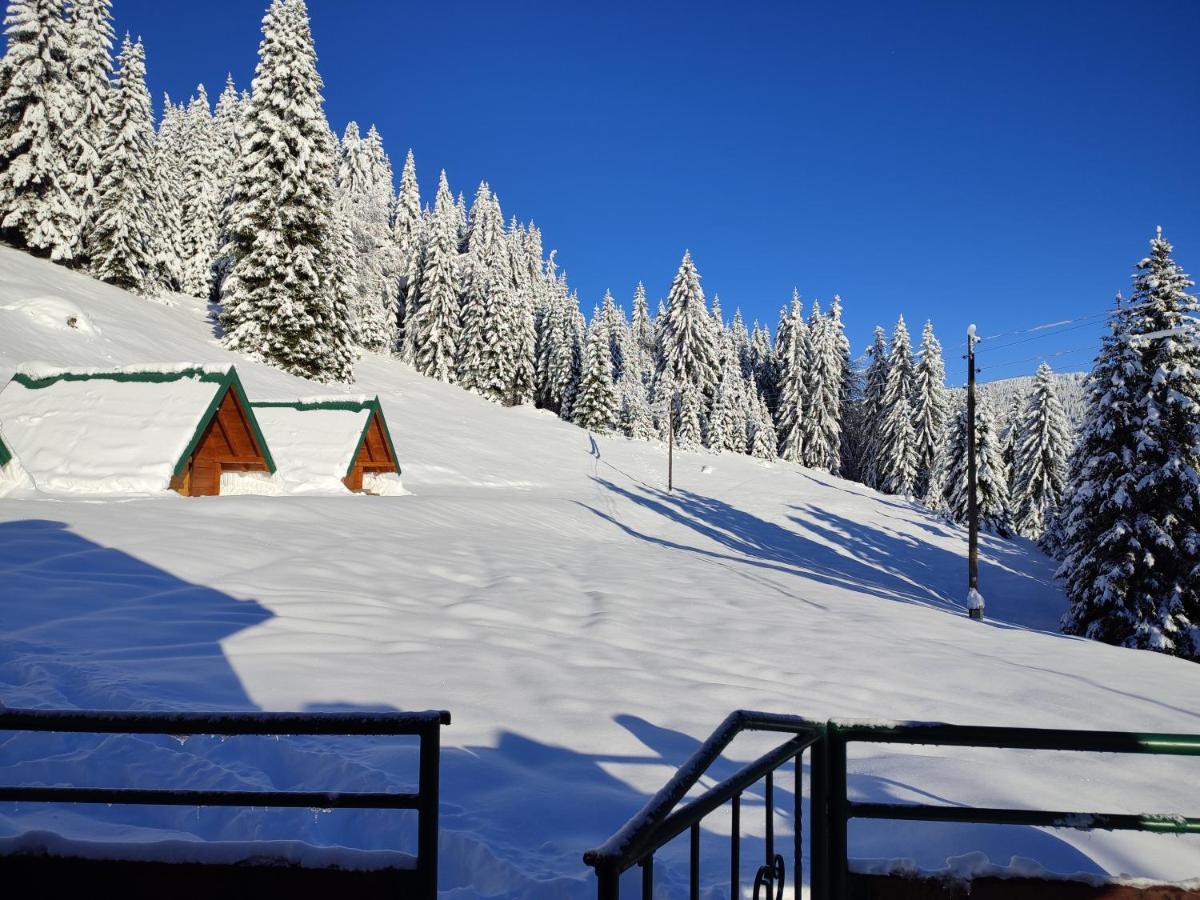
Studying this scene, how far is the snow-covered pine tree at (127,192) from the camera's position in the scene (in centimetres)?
3788

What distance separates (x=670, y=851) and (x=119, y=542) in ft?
31.7

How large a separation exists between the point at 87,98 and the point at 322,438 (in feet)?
105

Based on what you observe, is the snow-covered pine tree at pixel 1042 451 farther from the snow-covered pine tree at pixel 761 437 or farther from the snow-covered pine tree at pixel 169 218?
the snow-covered pine tree at pixel 169 218

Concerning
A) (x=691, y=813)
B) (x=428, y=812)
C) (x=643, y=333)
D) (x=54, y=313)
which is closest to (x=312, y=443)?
(x=54, y=313)

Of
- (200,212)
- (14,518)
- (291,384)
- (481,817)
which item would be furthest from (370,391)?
(481,817)

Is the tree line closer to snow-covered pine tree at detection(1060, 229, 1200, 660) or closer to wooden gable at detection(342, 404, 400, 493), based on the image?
snow-covered pine tree at detection(1060, 229, 1200, 660)

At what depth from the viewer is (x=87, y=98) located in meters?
37.8

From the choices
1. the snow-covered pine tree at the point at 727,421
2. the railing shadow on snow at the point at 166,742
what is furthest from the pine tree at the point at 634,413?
the railing shadow on snow at the point at 166,742

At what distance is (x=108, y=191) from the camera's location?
124ft

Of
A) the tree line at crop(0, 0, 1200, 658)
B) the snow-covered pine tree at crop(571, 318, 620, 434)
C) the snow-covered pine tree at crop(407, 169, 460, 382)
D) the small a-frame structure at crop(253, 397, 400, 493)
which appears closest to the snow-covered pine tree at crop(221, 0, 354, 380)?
the tree line at crop(0, 0, 1200, 658)

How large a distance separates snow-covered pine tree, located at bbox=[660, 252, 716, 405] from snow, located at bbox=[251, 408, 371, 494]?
5179 cm

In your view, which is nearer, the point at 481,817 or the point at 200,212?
the point at 481,817

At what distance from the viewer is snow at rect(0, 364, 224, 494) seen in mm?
14195

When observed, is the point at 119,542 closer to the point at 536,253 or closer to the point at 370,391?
the point at 370,391
